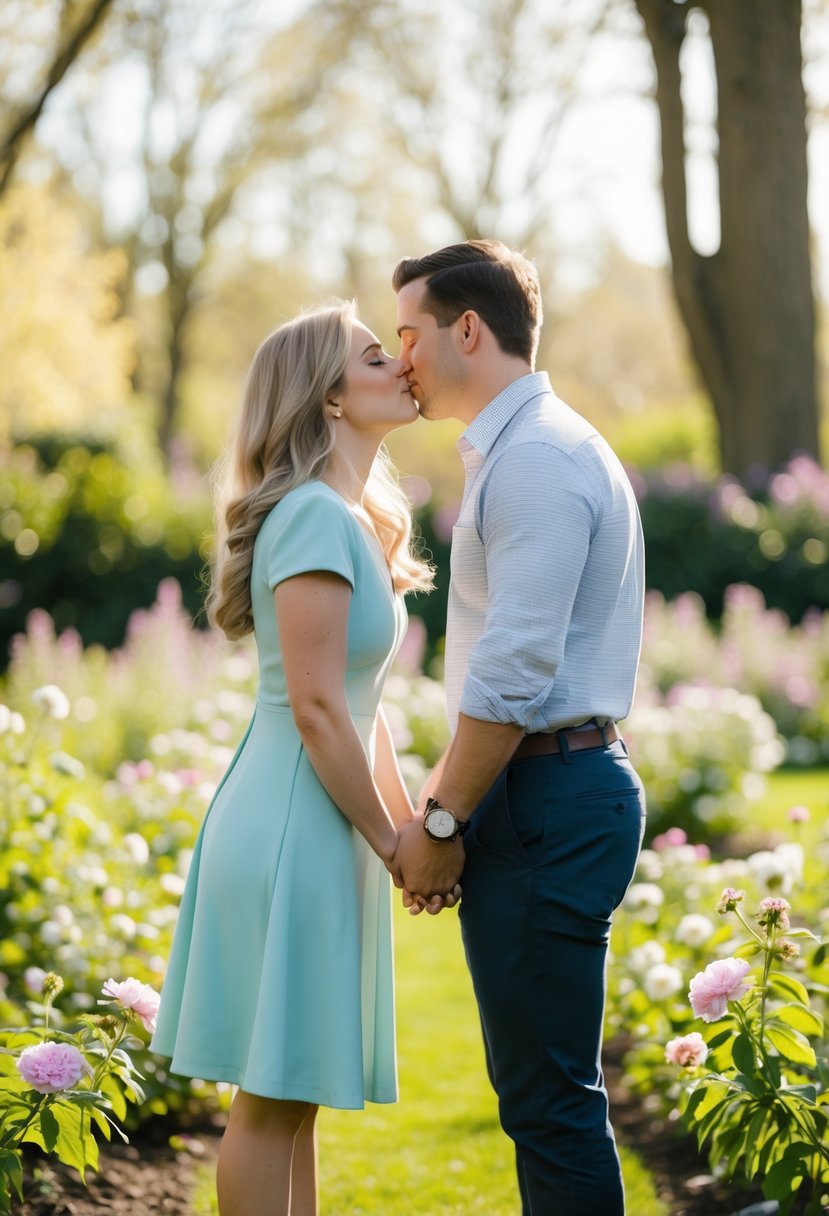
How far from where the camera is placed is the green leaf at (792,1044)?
266 centimetres

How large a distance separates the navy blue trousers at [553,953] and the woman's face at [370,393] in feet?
2.61

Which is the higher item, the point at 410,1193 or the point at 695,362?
the point at 695,362

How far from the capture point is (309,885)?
263cm

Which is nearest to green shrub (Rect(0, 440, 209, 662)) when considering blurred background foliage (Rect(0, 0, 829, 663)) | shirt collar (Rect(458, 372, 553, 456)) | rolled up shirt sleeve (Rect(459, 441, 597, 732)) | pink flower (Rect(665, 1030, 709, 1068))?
blurred background foliage (Rect(0, 0, 829, 663))

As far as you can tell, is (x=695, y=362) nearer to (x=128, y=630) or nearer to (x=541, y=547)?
(x=128, y=630)

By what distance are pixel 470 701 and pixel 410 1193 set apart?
1.85 m

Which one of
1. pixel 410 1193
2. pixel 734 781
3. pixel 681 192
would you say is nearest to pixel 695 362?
pixel 681 192

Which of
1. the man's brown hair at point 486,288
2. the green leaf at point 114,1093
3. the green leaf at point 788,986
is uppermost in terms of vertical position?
the man's brown hair at point 486,288

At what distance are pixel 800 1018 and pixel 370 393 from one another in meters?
1.60

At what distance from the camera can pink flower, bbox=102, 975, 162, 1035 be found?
2.67m

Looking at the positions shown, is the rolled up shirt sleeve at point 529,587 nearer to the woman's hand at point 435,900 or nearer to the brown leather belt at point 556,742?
the brown leather belt at point 556,742

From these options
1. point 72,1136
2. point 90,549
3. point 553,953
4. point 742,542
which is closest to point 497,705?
point 553,953

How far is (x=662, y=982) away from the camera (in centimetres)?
368

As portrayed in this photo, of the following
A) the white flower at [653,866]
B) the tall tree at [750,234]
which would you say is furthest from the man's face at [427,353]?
the tall tree at [750,234]
